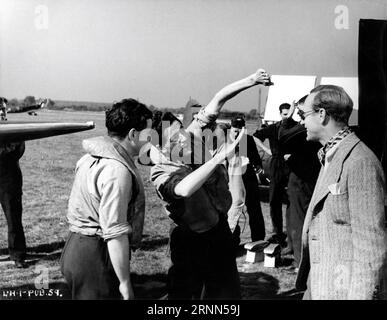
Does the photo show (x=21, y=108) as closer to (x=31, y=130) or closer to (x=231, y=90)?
(x=31, y=130)

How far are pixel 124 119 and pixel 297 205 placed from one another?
1956mm

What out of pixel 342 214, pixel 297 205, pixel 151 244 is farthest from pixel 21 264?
pixel 342 214

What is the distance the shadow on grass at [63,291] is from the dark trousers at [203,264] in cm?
63

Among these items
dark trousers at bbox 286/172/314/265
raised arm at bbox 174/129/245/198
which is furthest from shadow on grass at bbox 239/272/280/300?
raised arm at bbox 174/129/245/198

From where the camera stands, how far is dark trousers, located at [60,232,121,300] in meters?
2.01

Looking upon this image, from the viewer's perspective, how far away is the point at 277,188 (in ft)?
12.6

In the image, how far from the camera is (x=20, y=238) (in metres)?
3.39

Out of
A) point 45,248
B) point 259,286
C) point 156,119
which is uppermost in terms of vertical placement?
point 156,119

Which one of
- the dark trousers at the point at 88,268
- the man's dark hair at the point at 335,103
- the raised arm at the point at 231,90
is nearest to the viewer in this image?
the man's dark hair at the point at 335,103

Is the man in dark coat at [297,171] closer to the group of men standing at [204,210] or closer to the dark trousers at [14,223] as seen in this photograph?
the group of men standing at [204,210]

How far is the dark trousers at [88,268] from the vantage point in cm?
201

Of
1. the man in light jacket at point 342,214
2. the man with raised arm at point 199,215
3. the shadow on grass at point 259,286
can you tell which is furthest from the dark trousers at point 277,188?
the man in light jacket at point 342,214
